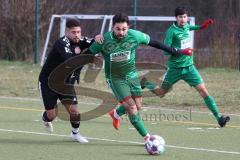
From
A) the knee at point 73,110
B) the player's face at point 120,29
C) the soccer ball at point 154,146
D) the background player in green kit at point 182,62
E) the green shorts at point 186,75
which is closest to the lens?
the soccer ball at point 154,146

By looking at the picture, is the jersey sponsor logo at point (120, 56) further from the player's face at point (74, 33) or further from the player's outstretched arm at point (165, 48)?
the player's face at point (74, 33)

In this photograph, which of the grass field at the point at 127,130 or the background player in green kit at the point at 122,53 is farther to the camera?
the background player in green kit at the point at 122,53

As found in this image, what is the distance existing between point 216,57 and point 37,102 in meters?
8.84

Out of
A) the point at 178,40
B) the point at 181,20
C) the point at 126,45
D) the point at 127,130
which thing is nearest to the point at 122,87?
the point at 126,45

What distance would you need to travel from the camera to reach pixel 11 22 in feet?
90.9

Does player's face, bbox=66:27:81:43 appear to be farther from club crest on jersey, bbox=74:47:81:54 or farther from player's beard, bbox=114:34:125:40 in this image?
player's beard, bbox=114:34:125:40

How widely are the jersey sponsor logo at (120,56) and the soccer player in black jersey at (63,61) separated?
0.53 metres

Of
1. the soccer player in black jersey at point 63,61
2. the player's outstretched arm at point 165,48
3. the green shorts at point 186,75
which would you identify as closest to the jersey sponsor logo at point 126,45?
the player's outstretched arm at point 165,48

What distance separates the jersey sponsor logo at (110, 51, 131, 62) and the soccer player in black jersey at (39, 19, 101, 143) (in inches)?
21.1

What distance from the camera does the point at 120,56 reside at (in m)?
10.3

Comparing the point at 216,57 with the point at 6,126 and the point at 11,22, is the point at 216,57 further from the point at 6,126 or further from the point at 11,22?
the point at 6,126

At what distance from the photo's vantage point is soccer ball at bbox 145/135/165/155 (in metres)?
9.52

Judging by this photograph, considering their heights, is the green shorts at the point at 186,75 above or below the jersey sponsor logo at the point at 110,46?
below

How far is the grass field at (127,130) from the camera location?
32.1 feet
